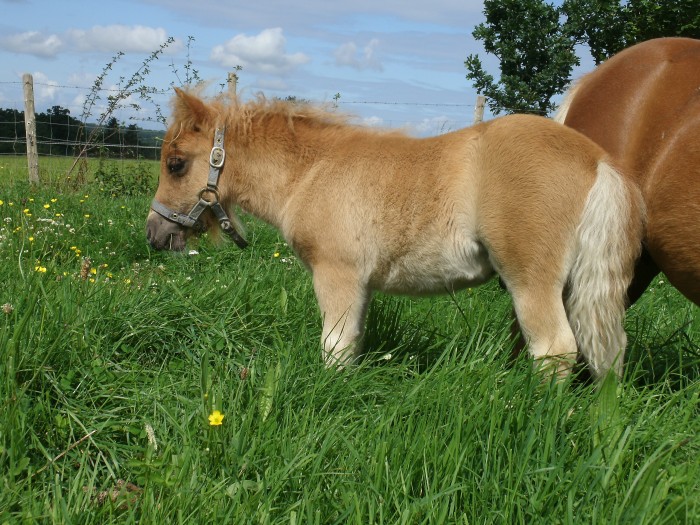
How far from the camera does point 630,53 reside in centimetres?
382

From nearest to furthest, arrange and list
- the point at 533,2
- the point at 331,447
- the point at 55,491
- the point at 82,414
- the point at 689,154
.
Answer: the point at 55,491
the point at 331,447
the point at 82,414
the point at 689,154
the point at 533,2

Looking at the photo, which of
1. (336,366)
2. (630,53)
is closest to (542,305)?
(336,366)

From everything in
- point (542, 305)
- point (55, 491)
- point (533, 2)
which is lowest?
point (55, 491)

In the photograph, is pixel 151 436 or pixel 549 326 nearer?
pixel 151 436

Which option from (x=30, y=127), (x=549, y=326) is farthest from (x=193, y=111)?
(x=30, y=127)

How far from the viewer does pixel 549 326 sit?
9.42ft

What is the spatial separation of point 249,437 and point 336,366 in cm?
59

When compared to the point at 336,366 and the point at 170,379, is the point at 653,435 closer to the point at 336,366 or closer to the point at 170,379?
the point at 336,366

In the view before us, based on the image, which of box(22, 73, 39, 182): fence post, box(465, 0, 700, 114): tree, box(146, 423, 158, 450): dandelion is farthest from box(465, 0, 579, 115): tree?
box(146, 423, 158, 450): dandelion

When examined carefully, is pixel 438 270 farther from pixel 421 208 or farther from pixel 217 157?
pixel 217 157

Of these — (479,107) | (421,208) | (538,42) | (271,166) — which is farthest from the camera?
(538,42)

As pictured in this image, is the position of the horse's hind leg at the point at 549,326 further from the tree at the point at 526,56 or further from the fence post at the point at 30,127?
the tree at the point at 526,56

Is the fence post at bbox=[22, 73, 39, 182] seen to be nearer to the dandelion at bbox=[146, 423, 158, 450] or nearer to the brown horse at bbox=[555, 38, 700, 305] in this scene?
the brown horse at bbox=[555, 38, 700, 305]

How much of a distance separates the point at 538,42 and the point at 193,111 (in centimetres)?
1273
